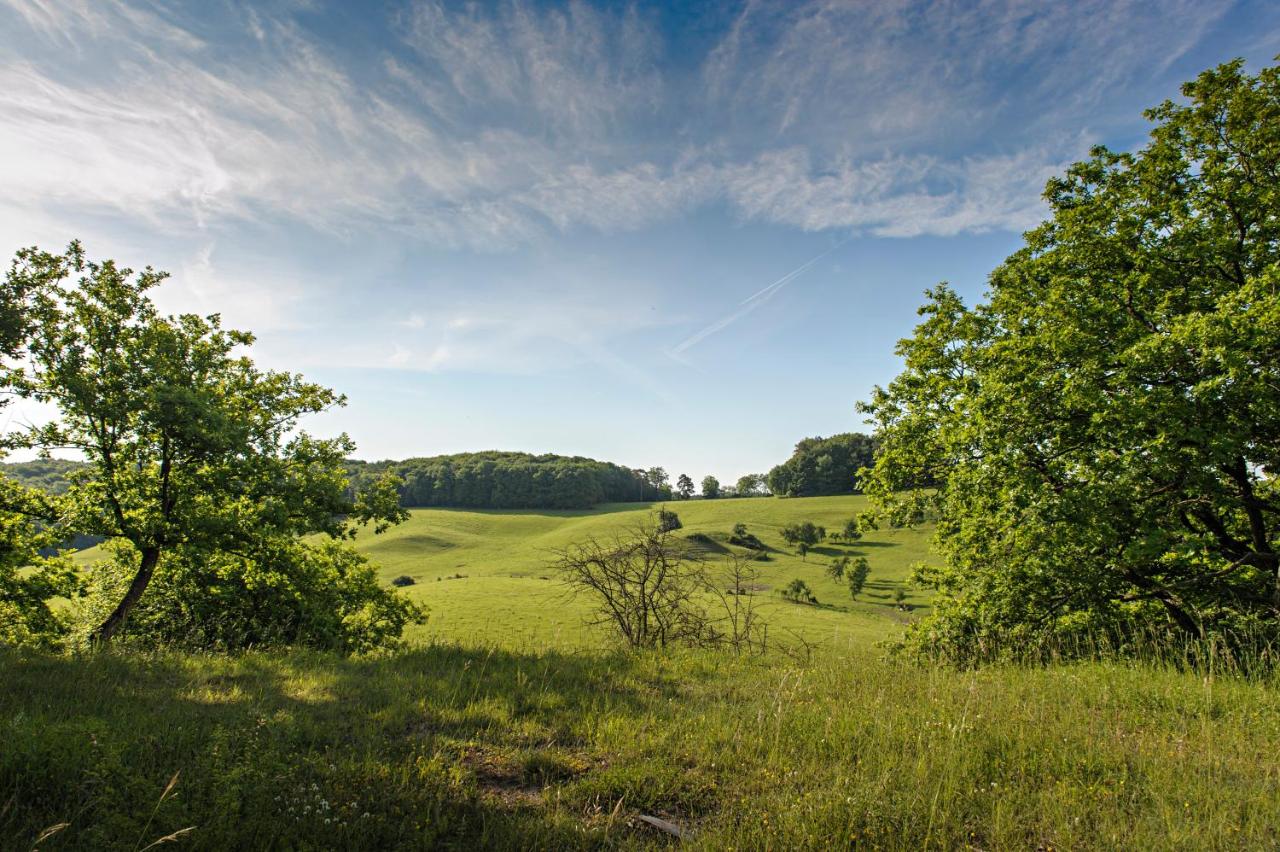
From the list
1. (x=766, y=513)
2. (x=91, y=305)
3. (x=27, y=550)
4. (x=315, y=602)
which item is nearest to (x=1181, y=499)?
(x=315, y=602)

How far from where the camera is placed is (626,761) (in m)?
5.12

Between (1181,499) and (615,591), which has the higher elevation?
(1181,499)

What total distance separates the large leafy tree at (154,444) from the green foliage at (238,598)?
35cm

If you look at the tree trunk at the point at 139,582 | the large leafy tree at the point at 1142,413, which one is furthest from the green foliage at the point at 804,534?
the tree trunk at the point at 139,582

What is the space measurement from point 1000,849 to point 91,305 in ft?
71.3

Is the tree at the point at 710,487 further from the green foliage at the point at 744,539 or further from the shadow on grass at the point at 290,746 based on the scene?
the shadow on grass at the point at 290,746

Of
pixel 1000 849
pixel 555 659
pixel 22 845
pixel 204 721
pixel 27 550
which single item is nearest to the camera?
pixel 22 845

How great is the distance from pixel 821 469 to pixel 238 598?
12598 cm

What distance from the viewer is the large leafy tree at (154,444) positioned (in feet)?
47.0

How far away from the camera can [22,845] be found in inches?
135

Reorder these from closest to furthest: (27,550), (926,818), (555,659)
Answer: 1. (926,818)
2. (555,659)
3. (27,550)

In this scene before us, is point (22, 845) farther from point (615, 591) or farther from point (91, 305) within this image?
point (91, 305)

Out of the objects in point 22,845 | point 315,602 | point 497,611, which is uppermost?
point 22,845

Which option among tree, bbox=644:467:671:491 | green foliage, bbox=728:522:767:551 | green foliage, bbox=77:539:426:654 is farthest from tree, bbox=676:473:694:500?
green foliage, bbox=77:539:426:654
